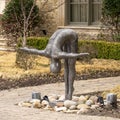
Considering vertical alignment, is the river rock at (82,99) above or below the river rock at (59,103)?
below

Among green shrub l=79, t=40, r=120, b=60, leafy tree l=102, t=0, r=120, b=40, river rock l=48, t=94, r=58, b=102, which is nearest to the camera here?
river rock l=48, t=94, r=58, b=102

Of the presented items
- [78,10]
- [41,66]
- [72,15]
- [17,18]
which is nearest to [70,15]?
[72,15]

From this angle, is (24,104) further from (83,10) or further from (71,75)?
(83,10)

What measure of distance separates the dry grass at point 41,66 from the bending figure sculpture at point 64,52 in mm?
4123

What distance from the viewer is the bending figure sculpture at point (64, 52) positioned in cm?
1070

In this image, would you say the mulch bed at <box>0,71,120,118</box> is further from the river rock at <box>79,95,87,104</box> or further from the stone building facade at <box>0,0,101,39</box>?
the stone building facade at <box>0,0,101,39</box>

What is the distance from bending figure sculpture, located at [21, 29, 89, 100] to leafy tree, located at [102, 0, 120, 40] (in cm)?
1003

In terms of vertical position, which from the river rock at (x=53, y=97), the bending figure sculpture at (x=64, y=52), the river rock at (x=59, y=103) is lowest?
the river rock at (x=53, y=97)

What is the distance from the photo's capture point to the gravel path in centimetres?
998

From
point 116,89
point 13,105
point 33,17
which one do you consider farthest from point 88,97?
point 33,17

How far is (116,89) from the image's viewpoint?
1242 cm

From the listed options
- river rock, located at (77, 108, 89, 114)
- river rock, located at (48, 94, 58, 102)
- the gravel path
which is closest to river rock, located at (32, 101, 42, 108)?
the gravel path

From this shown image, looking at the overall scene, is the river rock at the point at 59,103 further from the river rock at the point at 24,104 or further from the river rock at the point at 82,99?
the river rock at the point at 24,104

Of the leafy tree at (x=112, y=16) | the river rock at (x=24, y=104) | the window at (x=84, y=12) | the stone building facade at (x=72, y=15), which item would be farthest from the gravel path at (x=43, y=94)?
the window at (x=84, y=12)
